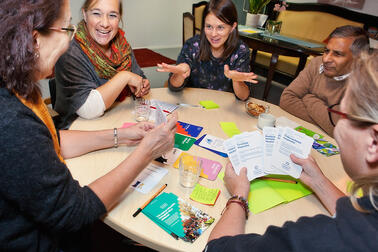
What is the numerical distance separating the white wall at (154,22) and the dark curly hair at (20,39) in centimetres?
537

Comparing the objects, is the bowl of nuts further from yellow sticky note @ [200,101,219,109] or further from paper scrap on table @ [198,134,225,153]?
paper scrap on table @ [198,134,225,153]

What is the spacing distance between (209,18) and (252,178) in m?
1.52

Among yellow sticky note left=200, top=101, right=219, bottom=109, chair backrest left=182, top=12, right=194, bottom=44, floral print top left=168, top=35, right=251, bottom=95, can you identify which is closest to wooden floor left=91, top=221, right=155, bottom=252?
yellow sticky note left=200, top=101, right=219, bottom=109

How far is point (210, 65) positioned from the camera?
227cm

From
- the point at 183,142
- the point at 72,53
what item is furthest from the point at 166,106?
the point at 72,53

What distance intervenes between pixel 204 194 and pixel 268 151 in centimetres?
37

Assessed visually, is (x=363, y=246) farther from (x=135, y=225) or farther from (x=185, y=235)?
(x=135, y=225)

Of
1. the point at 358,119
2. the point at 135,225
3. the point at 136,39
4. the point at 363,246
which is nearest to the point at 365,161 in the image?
the point at 358,119

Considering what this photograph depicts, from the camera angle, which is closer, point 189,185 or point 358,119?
point 358,119

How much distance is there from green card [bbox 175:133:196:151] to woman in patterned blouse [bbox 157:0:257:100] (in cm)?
68

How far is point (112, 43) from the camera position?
6.34 ft

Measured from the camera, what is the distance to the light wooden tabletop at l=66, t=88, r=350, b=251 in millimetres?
883

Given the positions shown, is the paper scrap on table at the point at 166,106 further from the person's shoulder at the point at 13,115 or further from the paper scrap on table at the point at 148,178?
the person's shoulder at the point at 13,115

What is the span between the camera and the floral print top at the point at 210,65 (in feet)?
7.21
